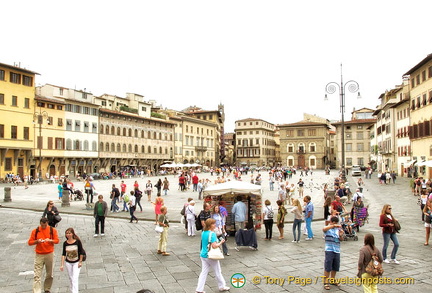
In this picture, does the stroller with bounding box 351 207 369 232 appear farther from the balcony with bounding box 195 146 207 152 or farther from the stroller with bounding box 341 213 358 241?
the balcony with bounding box 195 146 207 152

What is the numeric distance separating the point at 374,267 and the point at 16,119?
4452 cm

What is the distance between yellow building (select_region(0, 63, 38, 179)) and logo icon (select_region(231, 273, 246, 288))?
40.6m

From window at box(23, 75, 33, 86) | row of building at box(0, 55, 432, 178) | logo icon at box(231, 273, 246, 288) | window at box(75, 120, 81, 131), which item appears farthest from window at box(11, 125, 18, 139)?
logo icon at box(231, 273, 246, 288)

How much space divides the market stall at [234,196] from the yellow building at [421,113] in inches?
1036

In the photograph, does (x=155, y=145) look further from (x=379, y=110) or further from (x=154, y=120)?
(x=379, y=110)

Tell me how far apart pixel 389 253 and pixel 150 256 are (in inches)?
225

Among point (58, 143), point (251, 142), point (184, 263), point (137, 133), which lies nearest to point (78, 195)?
point (184, 263)

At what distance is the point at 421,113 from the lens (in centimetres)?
3534

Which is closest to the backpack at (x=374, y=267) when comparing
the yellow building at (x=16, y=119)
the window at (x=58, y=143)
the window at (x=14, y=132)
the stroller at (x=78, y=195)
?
the stroller at (x=78, y=195)

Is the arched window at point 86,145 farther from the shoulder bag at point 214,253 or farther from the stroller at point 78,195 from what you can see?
the shoulder bag at point 214,253

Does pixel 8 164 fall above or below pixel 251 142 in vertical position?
below

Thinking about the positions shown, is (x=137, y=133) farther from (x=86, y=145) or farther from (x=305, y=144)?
(x=305, y=144)

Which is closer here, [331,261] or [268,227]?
[331,261]

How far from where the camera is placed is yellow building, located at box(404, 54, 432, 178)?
108 feet
